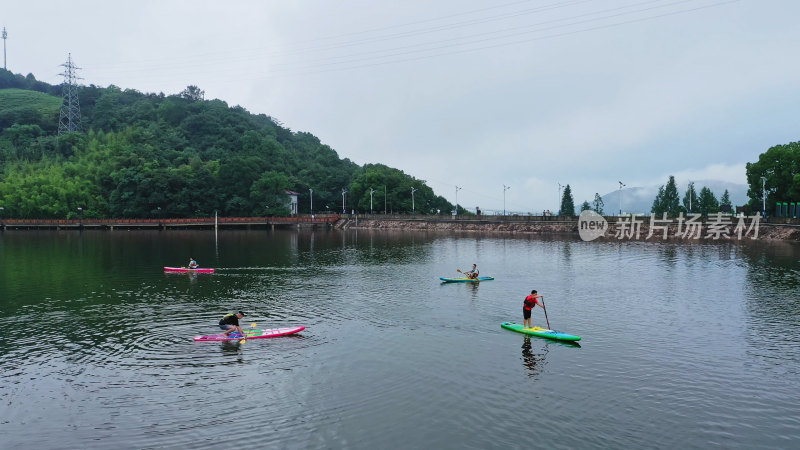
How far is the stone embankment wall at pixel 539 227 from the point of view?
84.1 m

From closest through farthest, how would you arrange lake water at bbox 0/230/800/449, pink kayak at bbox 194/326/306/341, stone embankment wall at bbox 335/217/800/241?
lake water at bbox 0/230/800/449
pink kayak at bbox 194/326/306/341
stone embankment wall at bbox 335/217/800/241

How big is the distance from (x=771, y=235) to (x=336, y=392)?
300ft

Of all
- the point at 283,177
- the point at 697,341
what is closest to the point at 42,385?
the point at 697,341

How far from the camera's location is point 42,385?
19.5 m

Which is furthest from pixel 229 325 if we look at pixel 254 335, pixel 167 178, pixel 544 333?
pixel 167 178

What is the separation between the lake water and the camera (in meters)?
15.6

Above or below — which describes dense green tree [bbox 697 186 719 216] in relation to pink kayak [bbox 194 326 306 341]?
above

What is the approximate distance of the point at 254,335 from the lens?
25.7 metres

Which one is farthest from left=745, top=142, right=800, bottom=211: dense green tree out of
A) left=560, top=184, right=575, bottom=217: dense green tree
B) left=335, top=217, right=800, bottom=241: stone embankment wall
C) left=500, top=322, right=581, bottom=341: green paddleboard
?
left=500, top=322, right=581, bottom=341: green paddleboard

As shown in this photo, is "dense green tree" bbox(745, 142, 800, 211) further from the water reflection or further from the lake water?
the water reflection

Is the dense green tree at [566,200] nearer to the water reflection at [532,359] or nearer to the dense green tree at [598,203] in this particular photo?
the dense green tree at [598,203]

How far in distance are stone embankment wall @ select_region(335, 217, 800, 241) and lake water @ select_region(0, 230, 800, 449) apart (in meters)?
Answer: 49.7

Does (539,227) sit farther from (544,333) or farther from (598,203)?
(544,333)

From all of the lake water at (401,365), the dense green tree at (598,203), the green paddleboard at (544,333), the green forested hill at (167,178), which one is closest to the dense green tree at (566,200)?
the dense green tree at (598,203)
